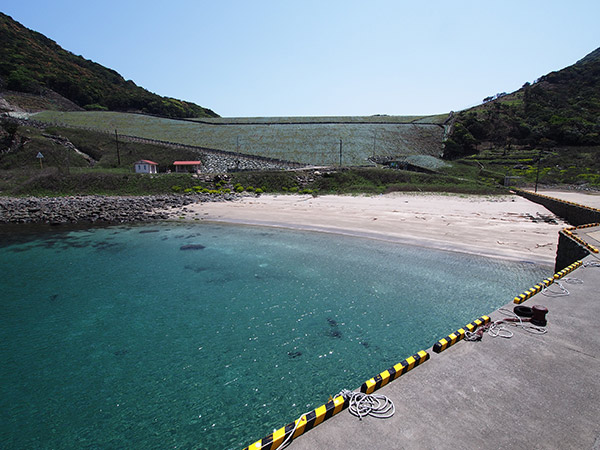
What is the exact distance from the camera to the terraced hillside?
→ 233 feet

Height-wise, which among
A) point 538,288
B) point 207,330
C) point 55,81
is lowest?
point 207,330

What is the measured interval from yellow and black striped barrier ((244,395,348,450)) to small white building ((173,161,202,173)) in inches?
2202

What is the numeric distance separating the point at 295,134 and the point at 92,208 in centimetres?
5584

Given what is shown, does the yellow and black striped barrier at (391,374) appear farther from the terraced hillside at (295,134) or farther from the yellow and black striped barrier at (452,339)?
the terraced hillside at (295,134)

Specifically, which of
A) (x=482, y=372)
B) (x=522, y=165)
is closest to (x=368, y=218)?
(x=482, y=372)

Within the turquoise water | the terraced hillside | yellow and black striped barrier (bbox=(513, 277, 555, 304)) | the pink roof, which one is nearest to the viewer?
the turquoise water

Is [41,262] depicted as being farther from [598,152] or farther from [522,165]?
[598,152]

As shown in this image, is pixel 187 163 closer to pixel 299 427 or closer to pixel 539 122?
pixel 299 427

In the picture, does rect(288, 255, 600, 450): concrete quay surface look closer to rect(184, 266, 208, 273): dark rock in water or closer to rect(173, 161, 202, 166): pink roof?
rect(184, 266, 208, 273): dark rock in water

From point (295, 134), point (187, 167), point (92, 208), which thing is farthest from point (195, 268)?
point (295, 134)

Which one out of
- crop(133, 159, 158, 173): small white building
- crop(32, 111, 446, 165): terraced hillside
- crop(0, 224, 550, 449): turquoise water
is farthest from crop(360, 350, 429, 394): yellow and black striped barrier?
crop(32, 111, 446, 165): terraced hillside

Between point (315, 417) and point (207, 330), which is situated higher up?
point (315, 417)

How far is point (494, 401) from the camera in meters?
5.22

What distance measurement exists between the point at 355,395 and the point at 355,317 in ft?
24.8
